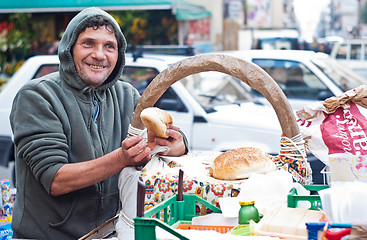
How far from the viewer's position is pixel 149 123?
6.93 feet

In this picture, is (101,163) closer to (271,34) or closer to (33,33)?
(271,34)

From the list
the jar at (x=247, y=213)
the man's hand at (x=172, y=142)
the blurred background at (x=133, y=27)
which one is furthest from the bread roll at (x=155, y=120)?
the blurred background at (x=133, y=27)

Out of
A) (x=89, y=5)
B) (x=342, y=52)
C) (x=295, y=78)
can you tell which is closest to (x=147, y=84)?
(x=295, y=78)

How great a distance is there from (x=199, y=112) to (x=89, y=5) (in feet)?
22.9

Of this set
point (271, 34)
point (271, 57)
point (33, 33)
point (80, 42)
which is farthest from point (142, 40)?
point (80, 42)

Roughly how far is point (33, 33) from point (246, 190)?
493 inches

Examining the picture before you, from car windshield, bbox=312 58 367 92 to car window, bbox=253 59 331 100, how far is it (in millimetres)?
165

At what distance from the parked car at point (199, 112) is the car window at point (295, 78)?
608 mm

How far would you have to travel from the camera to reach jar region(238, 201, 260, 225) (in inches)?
68.9

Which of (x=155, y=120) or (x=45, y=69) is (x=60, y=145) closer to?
(x=155, y=120)

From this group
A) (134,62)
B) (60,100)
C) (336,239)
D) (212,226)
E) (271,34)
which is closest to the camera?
(336,239)

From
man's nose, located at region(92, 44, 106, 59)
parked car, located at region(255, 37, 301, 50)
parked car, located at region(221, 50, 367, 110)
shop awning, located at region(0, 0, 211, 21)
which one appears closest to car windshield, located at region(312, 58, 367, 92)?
parked car, located at region(221, 50, 367, 110)

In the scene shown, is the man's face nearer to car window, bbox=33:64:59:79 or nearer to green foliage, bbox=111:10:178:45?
car window, bbox=33:64:59:79

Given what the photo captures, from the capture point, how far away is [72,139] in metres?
2.39
